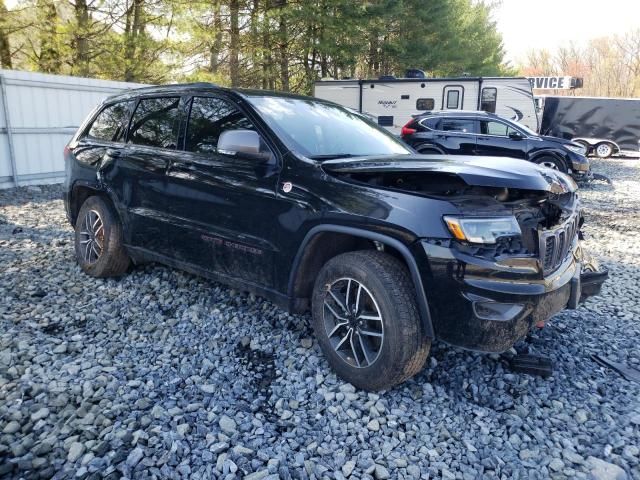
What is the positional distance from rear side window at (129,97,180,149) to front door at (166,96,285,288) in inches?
7.6

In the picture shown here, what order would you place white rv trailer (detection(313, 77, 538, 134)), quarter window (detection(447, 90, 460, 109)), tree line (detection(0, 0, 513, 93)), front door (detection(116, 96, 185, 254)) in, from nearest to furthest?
1. front door (detection(116, 96, 185, 254))
2. tree line (detection(0, 0, 513, 93))
3. white rv trailer (detection(313, 77, 538, 134))
4. quarter window (detection(447, 90, 460, 109))

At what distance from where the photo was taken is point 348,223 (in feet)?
9.11

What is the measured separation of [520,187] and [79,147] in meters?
4.20

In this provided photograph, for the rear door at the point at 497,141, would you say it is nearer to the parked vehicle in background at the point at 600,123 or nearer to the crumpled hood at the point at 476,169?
the crumpled hood at the point at 476,169

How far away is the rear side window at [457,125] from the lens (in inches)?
485

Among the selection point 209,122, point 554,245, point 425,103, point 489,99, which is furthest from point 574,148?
point 209,122

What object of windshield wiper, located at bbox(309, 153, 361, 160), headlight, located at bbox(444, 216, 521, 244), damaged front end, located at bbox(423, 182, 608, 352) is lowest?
damaged front end, located at bbox(423, 182, 608, 352)

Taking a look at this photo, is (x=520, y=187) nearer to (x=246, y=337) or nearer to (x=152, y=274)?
(x=246, y=337)

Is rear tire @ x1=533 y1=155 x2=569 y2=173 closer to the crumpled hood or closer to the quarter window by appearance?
the quarter window

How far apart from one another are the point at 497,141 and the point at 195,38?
9993 mm

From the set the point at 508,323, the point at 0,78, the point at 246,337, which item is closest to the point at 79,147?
the point at 246,337

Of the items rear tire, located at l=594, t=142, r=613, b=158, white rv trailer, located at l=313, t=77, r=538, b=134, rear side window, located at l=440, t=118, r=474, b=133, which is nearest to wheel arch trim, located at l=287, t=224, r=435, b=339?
rear side window, located at l=440, t=118, r=474, b=133

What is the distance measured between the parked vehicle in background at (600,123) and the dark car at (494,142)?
1094 centimetres

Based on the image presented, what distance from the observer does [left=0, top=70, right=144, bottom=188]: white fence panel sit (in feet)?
31.5
